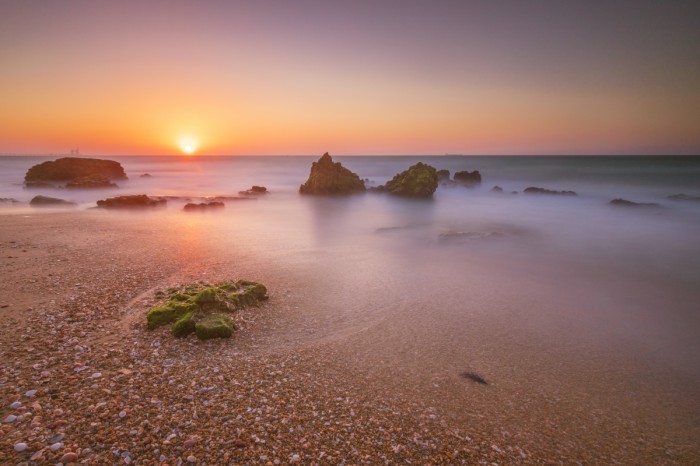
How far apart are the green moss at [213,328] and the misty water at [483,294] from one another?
2.03 ft

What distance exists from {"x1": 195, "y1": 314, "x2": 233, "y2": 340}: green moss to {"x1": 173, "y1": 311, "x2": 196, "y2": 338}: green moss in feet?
0.38

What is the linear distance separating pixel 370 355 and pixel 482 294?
428 cm

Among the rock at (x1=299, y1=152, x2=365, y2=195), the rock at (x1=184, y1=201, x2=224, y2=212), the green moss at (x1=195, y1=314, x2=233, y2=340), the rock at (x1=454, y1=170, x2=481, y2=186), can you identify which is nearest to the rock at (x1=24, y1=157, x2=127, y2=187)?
the rock at (x1=184, y1=201, x2=224, y2=212)

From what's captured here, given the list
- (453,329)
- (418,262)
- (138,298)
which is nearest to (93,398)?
(138,298)

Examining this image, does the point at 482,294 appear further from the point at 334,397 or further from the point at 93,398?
the point at 93,398

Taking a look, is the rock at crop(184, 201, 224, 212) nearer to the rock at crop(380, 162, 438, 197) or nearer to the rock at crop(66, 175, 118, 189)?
the rock at crop(380, 162, 438, 197)

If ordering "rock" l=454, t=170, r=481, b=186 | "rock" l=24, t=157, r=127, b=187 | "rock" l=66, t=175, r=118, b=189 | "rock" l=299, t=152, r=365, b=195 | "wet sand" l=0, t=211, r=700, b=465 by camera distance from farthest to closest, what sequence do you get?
"rock" l=454, t=170, r=481, b=186 < "rock" l=24, t=157, r=127, b=187 < "rock" l=299, t=152, r=365, b=195 < "rock" l=66, t=175, r=118, b=189 < "wet sand" l=0, t=211, r=700, b=465

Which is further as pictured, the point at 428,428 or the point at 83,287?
the point at 83,287

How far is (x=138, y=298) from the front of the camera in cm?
739

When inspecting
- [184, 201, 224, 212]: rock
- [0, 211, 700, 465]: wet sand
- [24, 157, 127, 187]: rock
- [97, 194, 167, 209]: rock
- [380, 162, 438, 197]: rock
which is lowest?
[0, 211, 700, 465]: wet sand

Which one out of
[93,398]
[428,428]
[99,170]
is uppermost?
[99,170]

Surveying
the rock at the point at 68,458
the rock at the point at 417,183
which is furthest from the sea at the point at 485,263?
the rock at the point at 417,183

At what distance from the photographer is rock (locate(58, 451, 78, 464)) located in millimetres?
3412

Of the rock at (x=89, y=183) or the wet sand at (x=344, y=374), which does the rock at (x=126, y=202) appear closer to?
the rock at (x=89, y=183)
